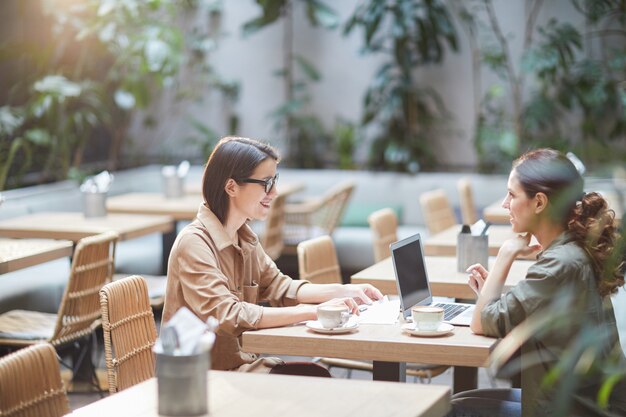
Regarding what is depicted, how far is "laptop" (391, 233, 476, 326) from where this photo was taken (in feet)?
10.8

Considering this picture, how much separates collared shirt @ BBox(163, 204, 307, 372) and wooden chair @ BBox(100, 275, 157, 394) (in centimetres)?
11

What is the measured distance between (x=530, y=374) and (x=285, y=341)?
0.73 meters

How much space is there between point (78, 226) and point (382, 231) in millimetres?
1871

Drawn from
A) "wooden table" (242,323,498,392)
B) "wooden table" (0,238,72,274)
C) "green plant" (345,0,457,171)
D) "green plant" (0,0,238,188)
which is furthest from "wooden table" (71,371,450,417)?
"green plant" (345,0,457,171)

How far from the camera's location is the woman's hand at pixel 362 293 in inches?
139

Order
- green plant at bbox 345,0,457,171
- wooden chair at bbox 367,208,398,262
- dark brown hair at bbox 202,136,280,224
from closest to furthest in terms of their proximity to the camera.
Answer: dark brown hair at bbox 202,136,280,224 < wooden chair at bbox 367,208,398,262 < green plant at bbox 345,0,457,171

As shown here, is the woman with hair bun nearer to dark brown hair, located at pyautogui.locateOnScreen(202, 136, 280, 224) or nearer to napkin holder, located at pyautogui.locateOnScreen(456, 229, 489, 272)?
dark brown hair, located at pyautogui.locateOnScreen(202, 136, 280, 224)

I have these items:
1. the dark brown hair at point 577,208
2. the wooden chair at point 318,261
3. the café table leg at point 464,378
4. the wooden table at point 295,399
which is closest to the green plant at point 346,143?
the wooden chair at point 318,261

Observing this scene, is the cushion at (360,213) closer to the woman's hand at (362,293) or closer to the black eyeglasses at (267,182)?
the woman's hand at (362,293)

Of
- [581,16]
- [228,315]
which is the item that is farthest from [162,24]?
[228,315]

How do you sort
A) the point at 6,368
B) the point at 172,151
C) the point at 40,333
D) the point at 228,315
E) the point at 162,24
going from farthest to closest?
the point at 172,151, the point at 162,24, the point at 40,333, the point at 228,315, the point at 6,368

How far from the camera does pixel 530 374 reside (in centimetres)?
294

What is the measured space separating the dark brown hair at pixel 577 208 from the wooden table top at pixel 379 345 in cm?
39

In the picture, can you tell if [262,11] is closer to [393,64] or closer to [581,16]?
[393,64]
